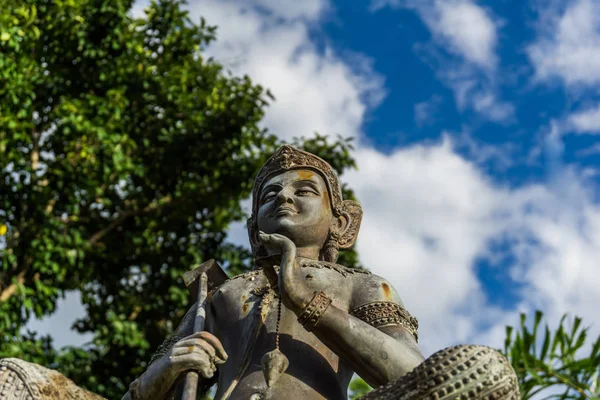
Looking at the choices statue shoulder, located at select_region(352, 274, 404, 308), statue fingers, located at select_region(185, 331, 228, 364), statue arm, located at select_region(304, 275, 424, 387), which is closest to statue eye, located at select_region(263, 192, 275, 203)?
statue shoulder, located at select_region(352, 274, 404, 308)

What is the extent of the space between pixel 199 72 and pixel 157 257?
10.4 feet

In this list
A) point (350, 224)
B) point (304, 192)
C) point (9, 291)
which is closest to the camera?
point (304, 192)

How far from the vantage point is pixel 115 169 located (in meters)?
13.6

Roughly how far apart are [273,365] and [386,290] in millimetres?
921

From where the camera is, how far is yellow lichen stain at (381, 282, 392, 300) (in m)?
5.73

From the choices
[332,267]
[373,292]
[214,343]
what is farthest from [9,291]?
[214,343]

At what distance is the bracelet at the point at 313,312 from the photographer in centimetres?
508

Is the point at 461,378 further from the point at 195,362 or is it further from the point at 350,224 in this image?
the point at 350,224

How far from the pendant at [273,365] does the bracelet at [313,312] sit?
259 millimetres

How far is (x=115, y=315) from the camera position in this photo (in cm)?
1336

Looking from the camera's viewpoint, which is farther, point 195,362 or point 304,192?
point 304,192

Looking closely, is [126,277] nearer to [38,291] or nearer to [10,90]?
[38,291]

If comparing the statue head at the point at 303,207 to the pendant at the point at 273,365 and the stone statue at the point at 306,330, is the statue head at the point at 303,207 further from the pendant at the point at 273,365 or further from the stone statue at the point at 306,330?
the pendant at the point at 273,365

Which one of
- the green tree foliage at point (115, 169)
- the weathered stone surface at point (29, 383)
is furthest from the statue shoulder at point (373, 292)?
the green tree foliage at point (115, 169)
